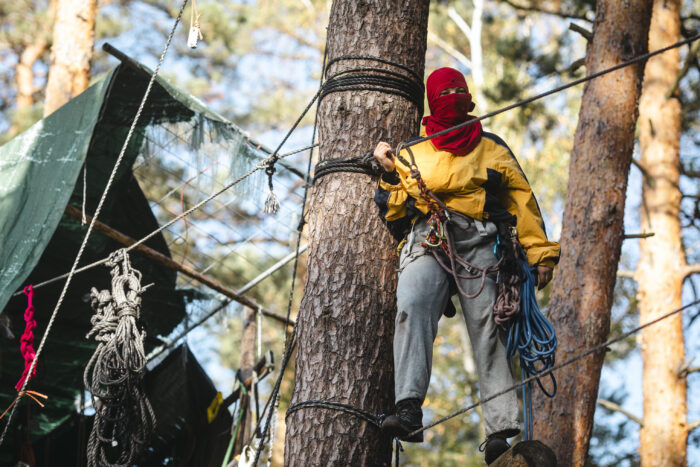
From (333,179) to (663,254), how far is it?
19.7 ft

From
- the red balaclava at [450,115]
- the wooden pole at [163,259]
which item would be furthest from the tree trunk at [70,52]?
the red balaclava at [450,115]

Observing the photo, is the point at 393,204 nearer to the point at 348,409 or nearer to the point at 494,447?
the point at 348,409

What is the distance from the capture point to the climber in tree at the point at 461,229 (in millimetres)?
2971

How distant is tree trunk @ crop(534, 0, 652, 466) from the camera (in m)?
5.14

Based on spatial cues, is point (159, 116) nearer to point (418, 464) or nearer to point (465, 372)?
point (465, 372)

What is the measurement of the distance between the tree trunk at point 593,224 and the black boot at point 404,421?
8.43 ft

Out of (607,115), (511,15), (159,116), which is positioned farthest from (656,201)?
(511,15)

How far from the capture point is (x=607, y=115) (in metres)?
5.89

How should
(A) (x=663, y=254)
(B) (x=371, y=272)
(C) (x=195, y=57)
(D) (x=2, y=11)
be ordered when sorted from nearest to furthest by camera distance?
(B) (x=371, y=272), (A) (x=663, y=254), (D) (x=2, y=11), (C) (x=195, y=57)

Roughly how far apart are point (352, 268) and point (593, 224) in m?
3.11

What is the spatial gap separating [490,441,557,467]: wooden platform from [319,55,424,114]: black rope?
1.49 meters

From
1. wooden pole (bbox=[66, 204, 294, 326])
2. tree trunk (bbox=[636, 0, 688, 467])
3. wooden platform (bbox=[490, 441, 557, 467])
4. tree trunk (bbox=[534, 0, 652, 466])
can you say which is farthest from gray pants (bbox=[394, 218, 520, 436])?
tree trunk (bbox=[636, 0, 688, 467])

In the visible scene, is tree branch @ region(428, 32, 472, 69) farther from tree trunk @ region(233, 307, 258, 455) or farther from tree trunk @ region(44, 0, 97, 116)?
tree trunk @ region(233, 307, 258, 455)

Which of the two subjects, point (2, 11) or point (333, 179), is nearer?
point (333, 179)
